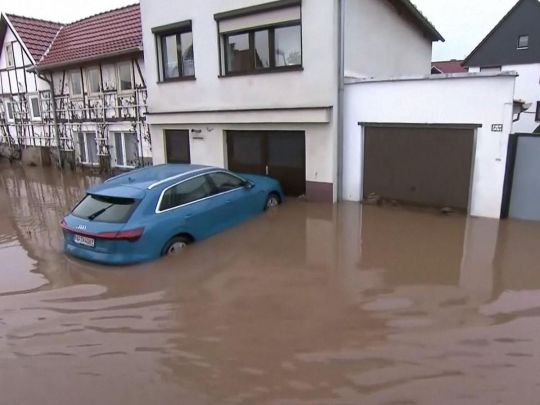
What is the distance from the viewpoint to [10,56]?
1989 cm

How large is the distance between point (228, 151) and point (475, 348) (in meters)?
8.62

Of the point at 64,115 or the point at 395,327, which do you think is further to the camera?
the point at 64,115

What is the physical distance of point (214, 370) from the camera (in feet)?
12.6

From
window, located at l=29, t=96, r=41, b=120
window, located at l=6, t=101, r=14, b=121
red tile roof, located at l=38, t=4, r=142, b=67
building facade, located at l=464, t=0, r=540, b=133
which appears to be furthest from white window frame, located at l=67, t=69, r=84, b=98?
building facade, located at l=464, t=0, r=540, b=133

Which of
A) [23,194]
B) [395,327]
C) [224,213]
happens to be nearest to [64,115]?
[23,194]

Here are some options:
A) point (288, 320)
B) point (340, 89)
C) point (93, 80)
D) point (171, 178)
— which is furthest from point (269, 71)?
point (93, 80)

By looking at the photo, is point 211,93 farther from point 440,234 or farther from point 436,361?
point 436,361

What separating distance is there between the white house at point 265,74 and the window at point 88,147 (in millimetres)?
5572

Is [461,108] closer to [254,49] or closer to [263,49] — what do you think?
[263,49]

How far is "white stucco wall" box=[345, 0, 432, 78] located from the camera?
10039 millimetres

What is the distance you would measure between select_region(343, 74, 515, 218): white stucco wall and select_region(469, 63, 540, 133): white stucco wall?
1945cm

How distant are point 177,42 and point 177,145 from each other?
293 centimetres

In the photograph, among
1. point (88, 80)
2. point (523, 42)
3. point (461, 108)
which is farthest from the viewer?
point (523, 42)

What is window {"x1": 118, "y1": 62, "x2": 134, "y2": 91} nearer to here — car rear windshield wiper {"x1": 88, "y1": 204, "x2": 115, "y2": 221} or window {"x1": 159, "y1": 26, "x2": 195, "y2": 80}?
window {"x1": 159, "y1": 26, "x2": 195, "y2": 80}
